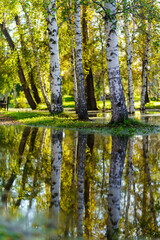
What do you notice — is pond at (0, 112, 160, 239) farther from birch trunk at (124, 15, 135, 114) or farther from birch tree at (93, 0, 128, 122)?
birch trunk at (124, 15, 135, 114)

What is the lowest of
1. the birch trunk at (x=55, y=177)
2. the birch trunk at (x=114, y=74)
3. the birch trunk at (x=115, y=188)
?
the birch trunk at (x=115, y=188)

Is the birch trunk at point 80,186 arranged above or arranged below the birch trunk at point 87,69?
below

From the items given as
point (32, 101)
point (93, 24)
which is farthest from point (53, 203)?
point (32, 101)

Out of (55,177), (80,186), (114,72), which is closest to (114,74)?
(114,72)

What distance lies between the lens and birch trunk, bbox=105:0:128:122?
12812mm

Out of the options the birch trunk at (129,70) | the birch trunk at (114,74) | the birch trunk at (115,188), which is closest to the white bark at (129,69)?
the birch trunk at (129,70)

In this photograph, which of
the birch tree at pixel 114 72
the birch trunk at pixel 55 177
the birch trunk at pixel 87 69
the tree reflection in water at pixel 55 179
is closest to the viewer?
the tree reflection in water at pixel 55 179

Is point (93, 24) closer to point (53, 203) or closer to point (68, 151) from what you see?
point (68, 151)

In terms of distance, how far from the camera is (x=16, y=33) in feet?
80.0

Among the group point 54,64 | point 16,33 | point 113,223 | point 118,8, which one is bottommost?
point 113,223

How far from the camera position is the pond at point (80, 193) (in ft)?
9.67

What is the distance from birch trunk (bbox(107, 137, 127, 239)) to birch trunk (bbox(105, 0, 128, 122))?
4549 mm

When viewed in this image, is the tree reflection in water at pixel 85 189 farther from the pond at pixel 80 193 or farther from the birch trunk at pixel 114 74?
the birch trunk at pixel 114 74

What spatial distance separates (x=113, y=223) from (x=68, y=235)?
619 mm
